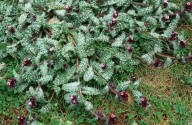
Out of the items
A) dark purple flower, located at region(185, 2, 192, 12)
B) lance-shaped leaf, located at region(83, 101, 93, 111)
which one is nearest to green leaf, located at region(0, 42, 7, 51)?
lance-shaped leaf, located at region(83, 101, 93, 111)

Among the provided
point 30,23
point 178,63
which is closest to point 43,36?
point 30,23

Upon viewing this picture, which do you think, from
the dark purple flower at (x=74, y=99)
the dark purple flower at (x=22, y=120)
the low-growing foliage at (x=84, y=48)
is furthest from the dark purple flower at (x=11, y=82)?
the dark purple flower at (x=74, y=99)

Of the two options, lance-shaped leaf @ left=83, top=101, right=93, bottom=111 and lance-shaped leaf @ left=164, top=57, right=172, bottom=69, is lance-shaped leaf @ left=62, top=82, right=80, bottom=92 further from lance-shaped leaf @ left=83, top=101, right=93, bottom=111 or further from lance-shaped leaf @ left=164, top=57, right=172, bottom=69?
lance-shaped leaf @ left=164, top=57, right=172, bottom=69

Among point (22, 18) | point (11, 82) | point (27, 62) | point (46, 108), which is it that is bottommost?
point (46, 108)

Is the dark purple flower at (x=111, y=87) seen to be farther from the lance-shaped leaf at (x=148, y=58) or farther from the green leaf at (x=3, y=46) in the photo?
the green leaf at (x=3, y=46)

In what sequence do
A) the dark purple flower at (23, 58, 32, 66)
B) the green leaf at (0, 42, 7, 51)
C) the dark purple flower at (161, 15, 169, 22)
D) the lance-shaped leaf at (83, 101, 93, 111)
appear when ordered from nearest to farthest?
the lance-shaped leaf at (83, 101, 93, 111)
the dark purple flower at (23, 58, 32, 66)
the green leaf at (0, 42, 7, 51)
the dark purple flower at (161, 15, 169, 22)

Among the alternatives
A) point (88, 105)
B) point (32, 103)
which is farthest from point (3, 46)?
point (88, 105)

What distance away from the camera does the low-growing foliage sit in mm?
4113

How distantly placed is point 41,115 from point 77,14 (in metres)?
1.20

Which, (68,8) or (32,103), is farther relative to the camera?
(68,8)

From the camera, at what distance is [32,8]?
455 centimetres

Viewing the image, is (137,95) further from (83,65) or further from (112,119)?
(83,65)

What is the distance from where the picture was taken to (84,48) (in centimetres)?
428

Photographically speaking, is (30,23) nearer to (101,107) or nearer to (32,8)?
(32,8)
